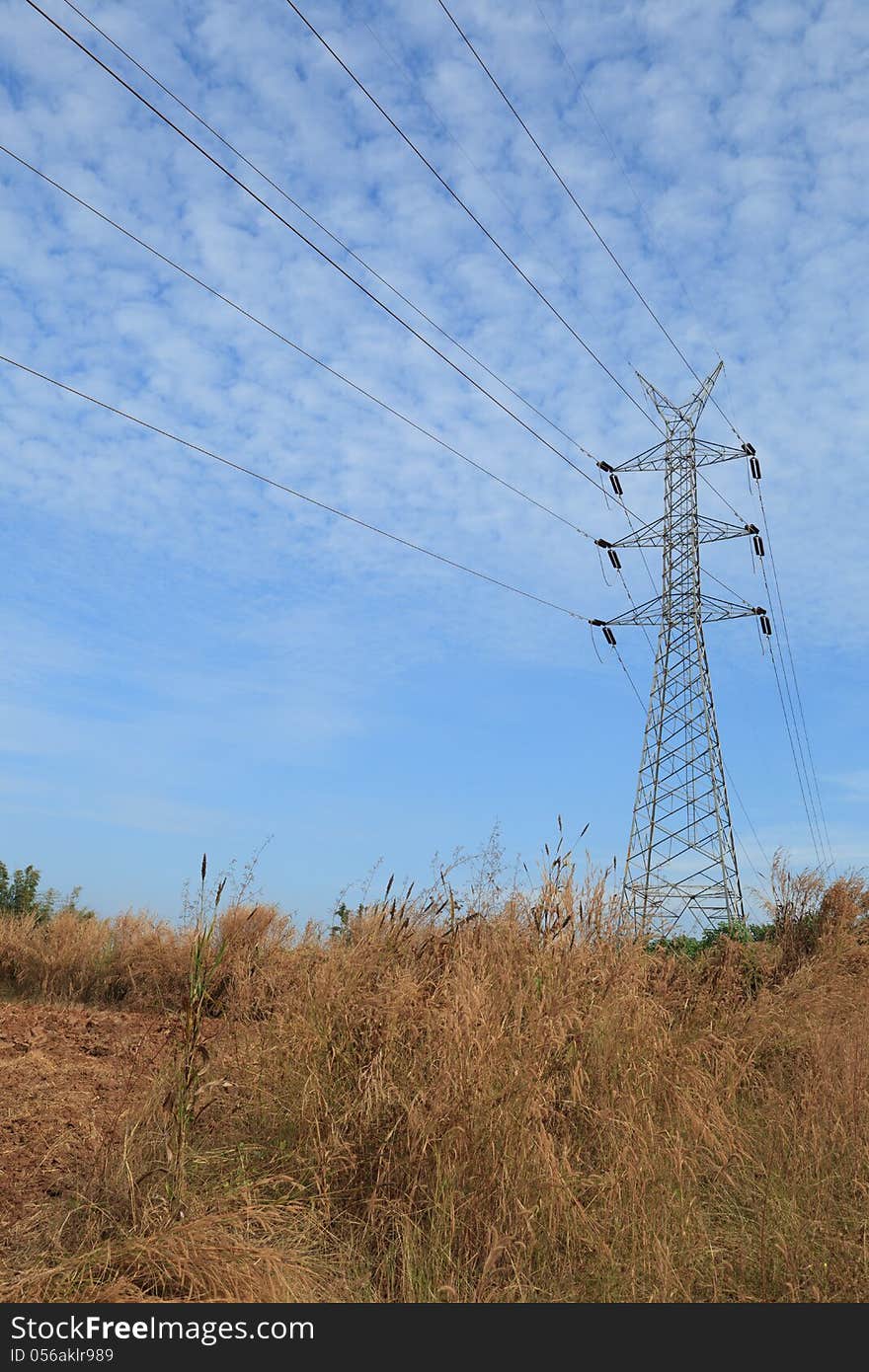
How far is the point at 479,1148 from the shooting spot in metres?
4.11

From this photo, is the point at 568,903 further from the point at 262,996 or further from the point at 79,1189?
the point at 79,1189

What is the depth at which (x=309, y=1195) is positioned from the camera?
412 centimetres

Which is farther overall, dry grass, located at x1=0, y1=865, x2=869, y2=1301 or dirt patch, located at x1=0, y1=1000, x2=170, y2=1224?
dirt patch, located at x1=0, y1=1000, x2=170, y2=1224

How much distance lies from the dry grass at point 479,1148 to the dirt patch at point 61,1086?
1.18 ft

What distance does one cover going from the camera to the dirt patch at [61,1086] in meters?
4.44

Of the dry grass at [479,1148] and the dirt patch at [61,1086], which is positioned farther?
the dirt patch at [61,1086]

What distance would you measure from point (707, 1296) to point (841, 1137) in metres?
1.84

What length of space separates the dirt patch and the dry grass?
0.36 meters

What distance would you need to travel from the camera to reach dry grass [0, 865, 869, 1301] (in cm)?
364

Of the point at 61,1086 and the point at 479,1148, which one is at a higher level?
the point at 61,1086

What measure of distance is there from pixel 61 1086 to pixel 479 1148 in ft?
9.85

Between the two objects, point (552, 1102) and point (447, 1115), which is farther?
point (552, 1102)
